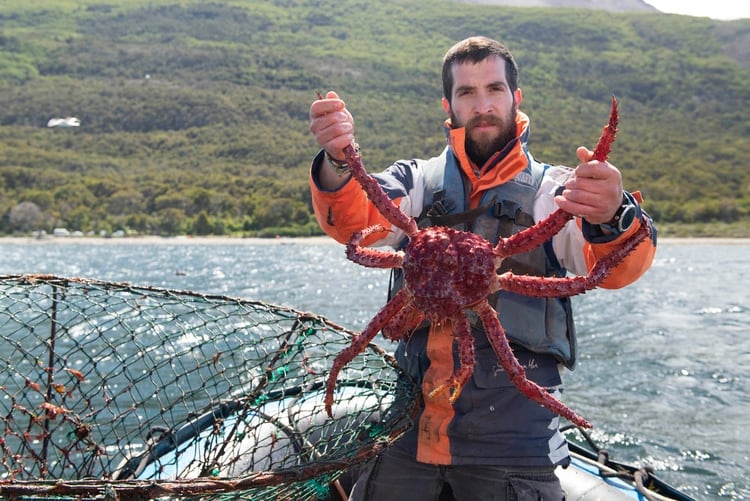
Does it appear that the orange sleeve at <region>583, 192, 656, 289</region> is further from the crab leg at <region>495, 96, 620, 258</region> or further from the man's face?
the man's face

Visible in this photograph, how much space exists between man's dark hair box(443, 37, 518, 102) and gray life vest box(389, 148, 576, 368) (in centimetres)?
41

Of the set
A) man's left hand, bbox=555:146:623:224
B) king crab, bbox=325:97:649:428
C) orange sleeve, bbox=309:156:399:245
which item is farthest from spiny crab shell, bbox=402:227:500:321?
orange sleeve, bbox=309:156:399:245

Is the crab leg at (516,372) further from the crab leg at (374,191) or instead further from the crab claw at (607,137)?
the crab claw at (607,137)

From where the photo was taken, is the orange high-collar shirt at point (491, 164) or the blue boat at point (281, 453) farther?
the blue boat at point (281, 453)

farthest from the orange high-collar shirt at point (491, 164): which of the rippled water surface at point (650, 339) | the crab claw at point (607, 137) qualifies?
the rippled water surface at point (650, 339)

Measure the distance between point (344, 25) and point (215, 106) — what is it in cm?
6727

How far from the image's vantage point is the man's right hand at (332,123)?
2.72 m

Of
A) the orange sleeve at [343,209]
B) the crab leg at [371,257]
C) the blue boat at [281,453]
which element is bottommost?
the blue boat at [281,453]

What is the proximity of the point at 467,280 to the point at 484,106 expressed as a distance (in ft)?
3.44

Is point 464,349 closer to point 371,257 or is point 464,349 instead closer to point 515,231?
point 371,257

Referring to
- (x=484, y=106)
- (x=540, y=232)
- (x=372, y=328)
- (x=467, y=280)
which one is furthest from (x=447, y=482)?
(x=484, y=106)

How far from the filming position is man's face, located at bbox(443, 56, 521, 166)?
3.26 m

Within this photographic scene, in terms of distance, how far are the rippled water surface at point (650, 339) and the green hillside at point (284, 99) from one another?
94.9 feet

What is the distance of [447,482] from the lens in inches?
124
